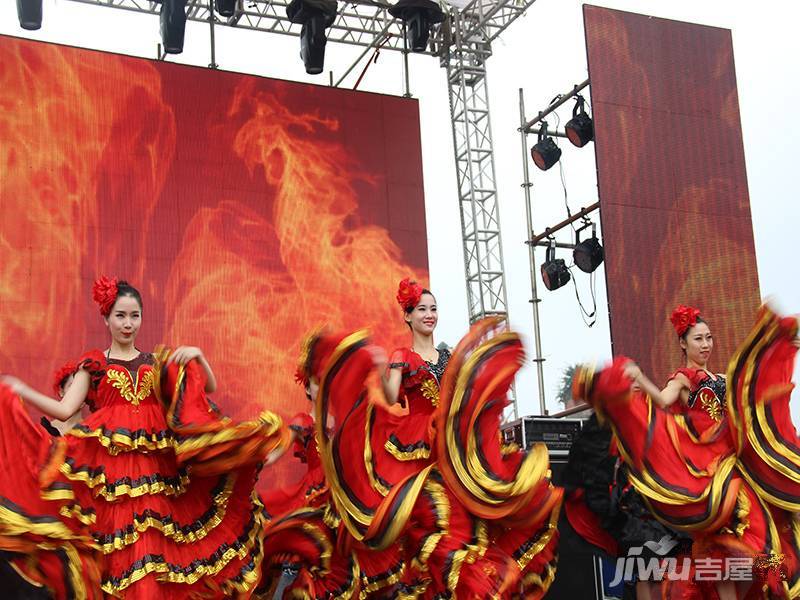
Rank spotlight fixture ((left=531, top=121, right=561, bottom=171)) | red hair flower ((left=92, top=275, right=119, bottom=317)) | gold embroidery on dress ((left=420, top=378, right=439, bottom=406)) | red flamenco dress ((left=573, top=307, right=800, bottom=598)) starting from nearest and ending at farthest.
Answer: red hair flower ((left=92, top=275, right=119, bottom=317))
red flamenco dress ((left=573, top=307, right=800, bottom=598))
gold embroidery on dress ((left=420, top=378, right=439, bottom=406))
spotlight fixture ((left=531, top=121, right=561, bottom=171))

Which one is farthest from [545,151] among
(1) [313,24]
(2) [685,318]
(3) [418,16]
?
(2) [685,318]

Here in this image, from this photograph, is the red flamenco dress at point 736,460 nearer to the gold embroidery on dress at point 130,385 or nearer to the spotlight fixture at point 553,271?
the gold embroidery on dress at point 130,385

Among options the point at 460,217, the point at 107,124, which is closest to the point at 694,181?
the point at 460,217

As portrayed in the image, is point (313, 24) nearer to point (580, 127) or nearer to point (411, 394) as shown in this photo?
point (580, 127)

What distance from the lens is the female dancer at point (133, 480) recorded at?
12.5 ft

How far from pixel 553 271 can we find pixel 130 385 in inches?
240

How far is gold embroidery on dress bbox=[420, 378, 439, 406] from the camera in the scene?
464 cm

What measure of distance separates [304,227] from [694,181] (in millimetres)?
3310

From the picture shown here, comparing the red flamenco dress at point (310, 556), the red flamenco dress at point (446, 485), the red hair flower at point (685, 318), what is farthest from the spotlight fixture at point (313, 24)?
the red flamenco dress at point (446, 485)

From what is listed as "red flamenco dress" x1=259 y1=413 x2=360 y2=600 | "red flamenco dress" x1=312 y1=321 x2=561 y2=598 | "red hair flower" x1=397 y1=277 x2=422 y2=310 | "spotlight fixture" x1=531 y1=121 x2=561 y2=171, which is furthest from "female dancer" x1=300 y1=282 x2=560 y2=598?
"spotlight fixture" x1=531 y1=121 x2=561 y2=171

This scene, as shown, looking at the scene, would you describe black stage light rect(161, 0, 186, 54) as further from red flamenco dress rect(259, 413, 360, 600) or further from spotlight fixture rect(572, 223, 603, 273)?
red flamenco dress rect(259, 413, 360, 600)

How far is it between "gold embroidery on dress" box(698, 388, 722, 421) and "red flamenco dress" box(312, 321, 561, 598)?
2.75 feet

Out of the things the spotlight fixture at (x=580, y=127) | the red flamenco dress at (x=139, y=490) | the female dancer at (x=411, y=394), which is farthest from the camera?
the spotlight fixture at (x=580, y=127)

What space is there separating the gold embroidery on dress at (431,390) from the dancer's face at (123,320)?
1.19 meters
